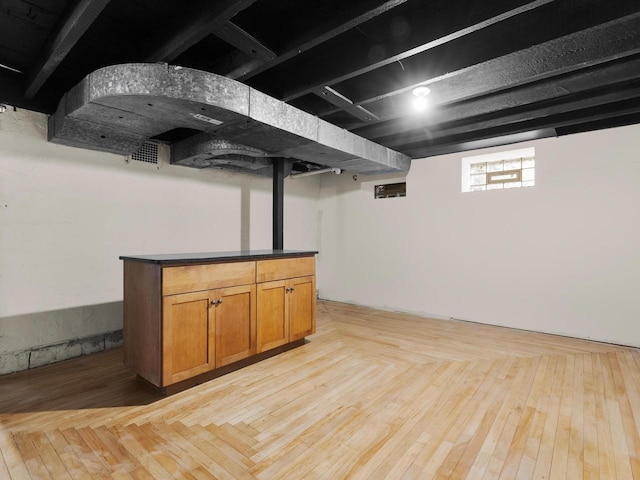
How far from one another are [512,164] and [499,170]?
0.17 m

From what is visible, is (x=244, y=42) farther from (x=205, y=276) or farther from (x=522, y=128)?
(x=522, y=128)

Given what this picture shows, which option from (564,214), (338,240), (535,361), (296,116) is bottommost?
(535,361)

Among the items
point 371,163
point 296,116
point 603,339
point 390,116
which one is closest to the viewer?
point 296,116

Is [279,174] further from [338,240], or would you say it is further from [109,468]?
[109,468]

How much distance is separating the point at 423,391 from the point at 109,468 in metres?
2.08

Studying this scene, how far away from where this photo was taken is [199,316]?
→ 2.57 meters

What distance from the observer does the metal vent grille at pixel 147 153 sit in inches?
145

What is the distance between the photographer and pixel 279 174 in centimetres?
451

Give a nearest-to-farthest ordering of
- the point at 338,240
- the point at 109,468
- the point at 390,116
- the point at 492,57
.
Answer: the point at 109,468, the point at 492,57, the point at 390,116, the point at 338,240

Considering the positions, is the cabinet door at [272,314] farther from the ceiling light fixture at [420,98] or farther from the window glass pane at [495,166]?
the window glass pane at [495,166]

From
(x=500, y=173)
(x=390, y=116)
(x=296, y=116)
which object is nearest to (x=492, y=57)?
(x=390, y=116)

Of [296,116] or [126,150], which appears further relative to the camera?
[126,150]

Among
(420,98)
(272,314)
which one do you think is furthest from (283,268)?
(420,98)

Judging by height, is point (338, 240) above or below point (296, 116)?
below
